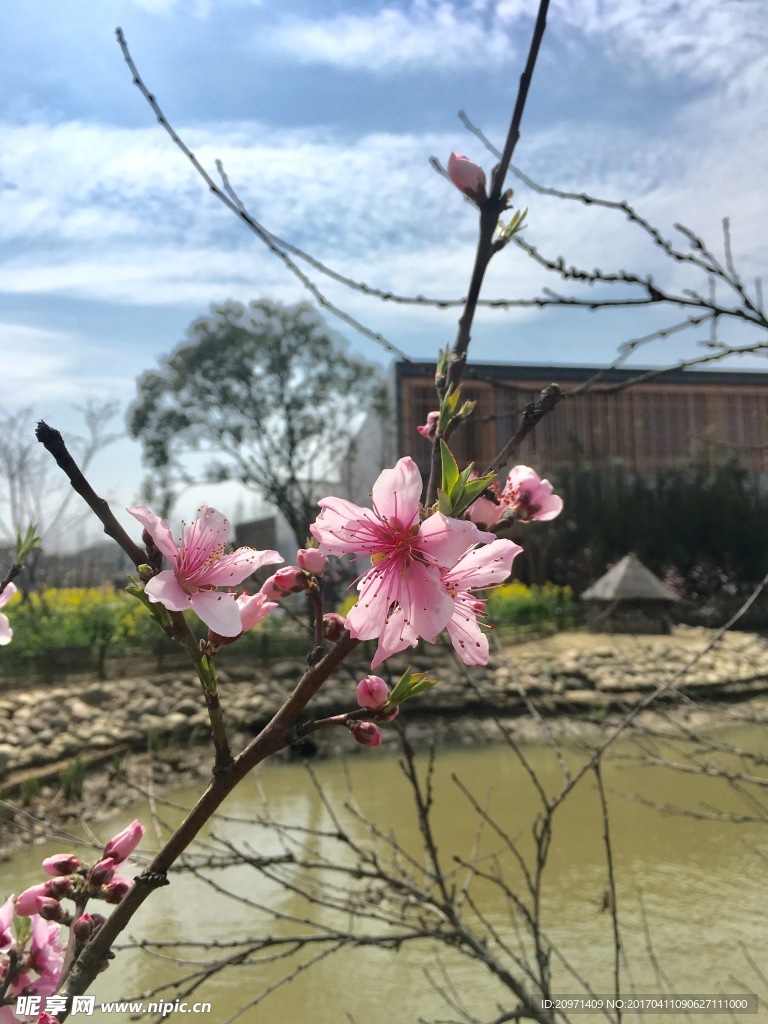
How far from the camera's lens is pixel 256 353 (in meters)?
11.4

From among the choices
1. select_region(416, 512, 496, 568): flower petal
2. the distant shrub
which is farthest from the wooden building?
select_region(416, 512, 496, 568): flower petal

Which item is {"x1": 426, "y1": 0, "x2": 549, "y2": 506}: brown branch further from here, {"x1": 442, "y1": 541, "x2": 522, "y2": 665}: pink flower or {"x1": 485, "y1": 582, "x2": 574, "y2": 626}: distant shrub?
{"x1": 485, "y1": 582, "x2": 574, "y2": 626}: distant shrub

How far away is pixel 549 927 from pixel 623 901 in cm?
50

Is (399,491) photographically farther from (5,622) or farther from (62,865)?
(5,622)

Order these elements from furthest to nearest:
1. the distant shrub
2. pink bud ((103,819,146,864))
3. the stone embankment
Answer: the distant shrub → the stone embankment → pink bud ((103,819,146,864))

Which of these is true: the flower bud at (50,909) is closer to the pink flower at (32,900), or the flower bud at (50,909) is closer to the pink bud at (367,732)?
the pink flower at (32,900)

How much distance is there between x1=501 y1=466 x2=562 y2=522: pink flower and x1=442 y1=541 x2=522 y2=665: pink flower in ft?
0.37

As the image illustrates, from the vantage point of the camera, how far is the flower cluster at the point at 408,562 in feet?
1.50

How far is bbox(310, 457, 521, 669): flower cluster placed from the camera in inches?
18.0

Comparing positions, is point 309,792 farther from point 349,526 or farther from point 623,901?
point 349,526

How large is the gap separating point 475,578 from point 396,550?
56 mm

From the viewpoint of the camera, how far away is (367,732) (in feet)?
1.69

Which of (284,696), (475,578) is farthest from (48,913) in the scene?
(284,696)

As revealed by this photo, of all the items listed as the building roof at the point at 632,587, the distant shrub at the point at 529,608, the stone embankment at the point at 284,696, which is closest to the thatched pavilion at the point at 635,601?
the building roof at the point at 632,587
